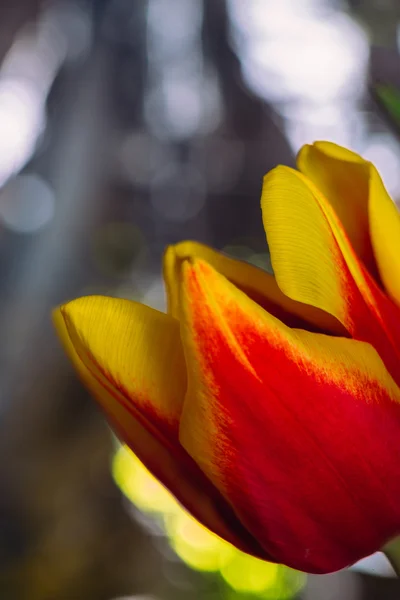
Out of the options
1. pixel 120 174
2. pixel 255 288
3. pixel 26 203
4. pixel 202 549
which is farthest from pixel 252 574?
pixel 120 174

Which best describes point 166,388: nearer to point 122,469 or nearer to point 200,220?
point 122,469

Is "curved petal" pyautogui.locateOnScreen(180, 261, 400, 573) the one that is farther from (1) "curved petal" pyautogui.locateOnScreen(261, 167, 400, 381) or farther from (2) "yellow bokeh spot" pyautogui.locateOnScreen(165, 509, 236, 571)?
(2) "yellow bokeh spot" pyautogui.locateOnScreen(165, 509, 236, 571)

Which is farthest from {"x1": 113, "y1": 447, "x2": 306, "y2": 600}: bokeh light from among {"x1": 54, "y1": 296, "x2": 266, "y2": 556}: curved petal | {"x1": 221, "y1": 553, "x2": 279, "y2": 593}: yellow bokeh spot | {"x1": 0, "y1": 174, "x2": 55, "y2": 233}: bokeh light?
{"x1": 0, "y1": 174, "x2": 55, "y2": 233}: bokeh light

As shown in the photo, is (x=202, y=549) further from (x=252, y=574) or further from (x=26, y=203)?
(x=26, y=203)

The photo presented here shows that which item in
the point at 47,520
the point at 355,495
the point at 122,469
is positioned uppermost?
the point at 355,495

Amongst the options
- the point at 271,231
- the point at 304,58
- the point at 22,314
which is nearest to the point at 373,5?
the point at 304,58

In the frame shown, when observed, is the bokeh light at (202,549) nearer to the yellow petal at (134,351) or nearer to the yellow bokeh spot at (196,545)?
the yellow bokeh spot at (196,545)
